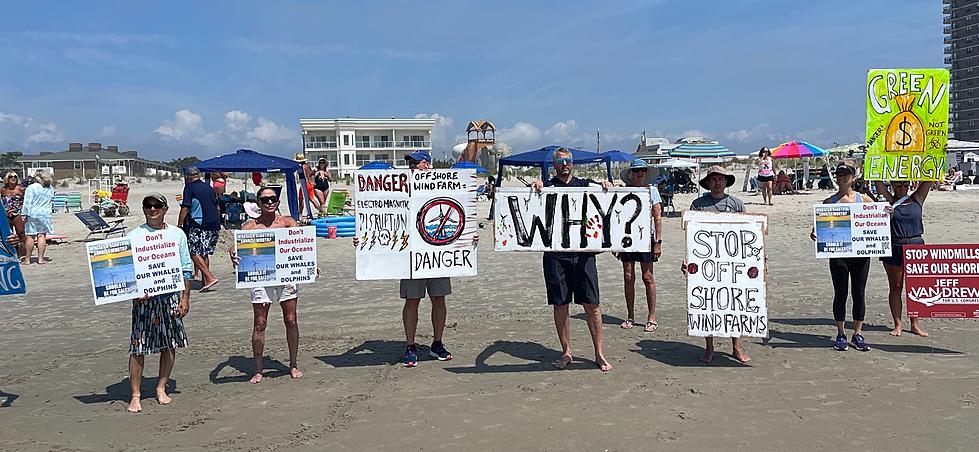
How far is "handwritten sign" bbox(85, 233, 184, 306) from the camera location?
17.4 ft

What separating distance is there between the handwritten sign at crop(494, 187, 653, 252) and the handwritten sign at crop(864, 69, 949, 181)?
2.86 meters

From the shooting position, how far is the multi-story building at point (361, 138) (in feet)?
287

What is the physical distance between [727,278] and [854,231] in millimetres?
1415

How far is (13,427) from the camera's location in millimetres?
5234

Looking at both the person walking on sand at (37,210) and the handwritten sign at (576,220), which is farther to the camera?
the person walking on sand at (37,210)

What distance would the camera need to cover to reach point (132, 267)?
A: 5.35m

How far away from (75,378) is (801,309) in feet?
25.9

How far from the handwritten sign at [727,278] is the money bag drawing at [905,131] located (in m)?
Answer: 2.14

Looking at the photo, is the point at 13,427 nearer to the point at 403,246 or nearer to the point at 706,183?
the point at 403,246

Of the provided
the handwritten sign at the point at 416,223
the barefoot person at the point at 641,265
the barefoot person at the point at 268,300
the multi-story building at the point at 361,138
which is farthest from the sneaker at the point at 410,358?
the multi-story building at the point at 361,138

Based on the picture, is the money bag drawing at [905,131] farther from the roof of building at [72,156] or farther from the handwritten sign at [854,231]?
the roof of building at [72,156]

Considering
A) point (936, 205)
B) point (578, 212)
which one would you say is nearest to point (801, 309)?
point (578, 212)

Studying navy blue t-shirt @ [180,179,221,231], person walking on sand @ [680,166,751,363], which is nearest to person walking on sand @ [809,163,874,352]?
person walking on sand @ [680,166,751,363]

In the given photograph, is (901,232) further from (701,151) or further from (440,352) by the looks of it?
(701,151)
